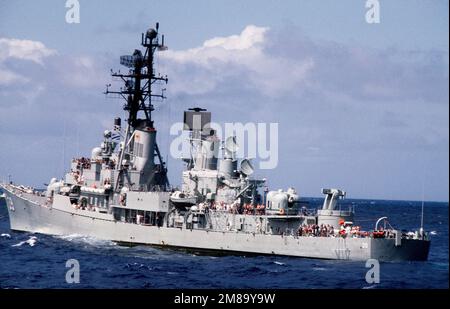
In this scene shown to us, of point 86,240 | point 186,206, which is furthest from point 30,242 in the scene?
point 186,206

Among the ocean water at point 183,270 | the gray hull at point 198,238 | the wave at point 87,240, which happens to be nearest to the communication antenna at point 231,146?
the gray hull at point 198,238

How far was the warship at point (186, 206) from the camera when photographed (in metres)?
39.9

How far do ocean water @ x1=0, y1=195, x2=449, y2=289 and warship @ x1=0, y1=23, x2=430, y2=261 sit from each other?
3.34ft

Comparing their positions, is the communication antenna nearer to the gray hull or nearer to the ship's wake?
the gray hull

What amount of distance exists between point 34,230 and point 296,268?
24107 millimetres

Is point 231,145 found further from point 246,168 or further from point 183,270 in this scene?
point 183,270

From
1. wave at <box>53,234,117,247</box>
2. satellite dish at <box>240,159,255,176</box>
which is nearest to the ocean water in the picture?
wave at <box>53,234,117,247</box>

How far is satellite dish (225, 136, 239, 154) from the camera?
46000 millimetres

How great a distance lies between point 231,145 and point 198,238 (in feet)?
22.1

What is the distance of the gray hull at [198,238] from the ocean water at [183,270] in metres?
0.71

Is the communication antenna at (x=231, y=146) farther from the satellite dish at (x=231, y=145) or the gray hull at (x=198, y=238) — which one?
the gray hull at (x=198, y=238)

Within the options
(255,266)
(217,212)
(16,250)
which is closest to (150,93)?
(217,212)

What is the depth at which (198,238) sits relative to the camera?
4334 centimetres

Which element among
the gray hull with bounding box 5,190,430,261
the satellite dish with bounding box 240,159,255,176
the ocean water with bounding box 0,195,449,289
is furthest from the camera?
the satellite dish with bounding box 240,159,255,176
